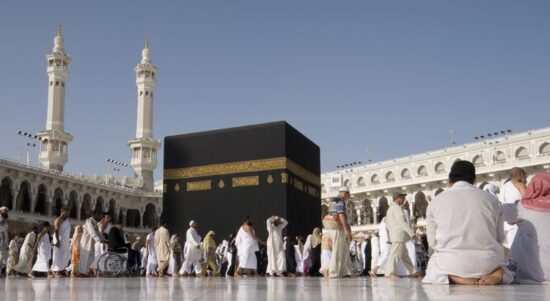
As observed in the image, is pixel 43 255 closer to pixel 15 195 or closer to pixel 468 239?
pixel 468 239

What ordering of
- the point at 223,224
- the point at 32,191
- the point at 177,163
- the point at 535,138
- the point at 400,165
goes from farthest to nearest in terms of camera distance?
the point at 400,165 → the point at 535,138 → the point at 32,191 → the point at 177,163 → the point at 223,224

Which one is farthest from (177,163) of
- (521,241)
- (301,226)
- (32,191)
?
(32,191)

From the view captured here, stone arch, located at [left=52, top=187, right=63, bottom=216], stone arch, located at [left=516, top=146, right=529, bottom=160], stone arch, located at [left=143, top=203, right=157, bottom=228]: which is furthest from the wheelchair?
stone arch, located at [left=143, top=203, right=157, bottom=228]

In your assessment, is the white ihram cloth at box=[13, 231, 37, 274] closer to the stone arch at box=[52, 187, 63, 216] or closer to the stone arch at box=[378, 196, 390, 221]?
the stone arch at box=[52, 187, 63, 216]

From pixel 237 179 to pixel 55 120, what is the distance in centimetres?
2286

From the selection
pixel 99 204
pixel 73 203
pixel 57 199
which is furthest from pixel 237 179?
pixel 99 204

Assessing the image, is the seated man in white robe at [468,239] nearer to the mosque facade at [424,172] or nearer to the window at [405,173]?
the mosque facade at [424,172]

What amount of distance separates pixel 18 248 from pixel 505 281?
922 centimetres

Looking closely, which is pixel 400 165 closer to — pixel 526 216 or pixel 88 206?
pixel 88 206

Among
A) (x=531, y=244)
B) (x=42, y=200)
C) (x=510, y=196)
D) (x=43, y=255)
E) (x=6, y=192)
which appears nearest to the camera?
(x=531, y=244)

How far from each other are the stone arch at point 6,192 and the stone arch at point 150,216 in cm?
991

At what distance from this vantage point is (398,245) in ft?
20.5

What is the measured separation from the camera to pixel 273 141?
13.6 metres

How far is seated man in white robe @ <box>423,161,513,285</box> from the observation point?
11.6 ft
